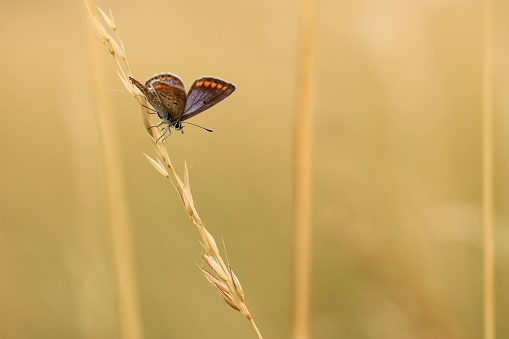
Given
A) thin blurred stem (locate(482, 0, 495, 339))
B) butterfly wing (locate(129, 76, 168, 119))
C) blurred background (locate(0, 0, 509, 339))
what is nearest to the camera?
thin blurred stem (locate(482, 0, 495, 339))

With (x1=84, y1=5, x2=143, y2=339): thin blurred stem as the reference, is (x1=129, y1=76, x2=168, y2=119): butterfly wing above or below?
above

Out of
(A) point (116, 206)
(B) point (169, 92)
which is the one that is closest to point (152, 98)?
(B) point (169, 92)

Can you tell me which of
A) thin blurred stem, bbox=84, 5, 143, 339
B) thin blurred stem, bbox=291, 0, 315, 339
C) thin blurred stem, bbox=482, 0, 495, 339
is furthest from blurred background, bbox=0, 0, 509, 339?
thin blurred stem, bbox=482, 0, 495, 339

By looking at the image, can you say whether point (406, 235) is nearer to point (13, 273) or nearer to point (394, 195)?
point (394, 195)

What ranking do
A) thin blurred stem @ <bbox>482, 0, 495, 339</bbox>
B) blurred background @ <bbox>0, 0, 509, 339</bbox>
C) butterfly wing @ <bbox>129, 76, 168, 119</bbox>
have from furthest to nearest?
blurred background @ <bbox>0, 0, 509, 339</bbox> → butterfly wing @ <bbox>129, 76, 168, 119</bbox> → thin blurred stem @ <bbox>482, 0, 495, 339</bbox>

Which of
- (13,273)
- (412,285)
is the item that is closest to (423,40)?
(412,285)

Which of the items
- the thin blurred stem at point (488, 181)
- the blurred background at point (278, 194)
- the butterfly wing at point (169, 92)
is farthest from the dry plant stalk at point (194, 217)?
the thin blurred stem at point (488, 181)

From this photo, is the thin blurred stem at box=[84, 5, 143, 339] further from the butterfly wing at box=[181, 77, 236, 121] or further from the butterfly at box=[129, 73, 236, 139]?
the butterfly wing at box=[181, 77, 236, 121]
